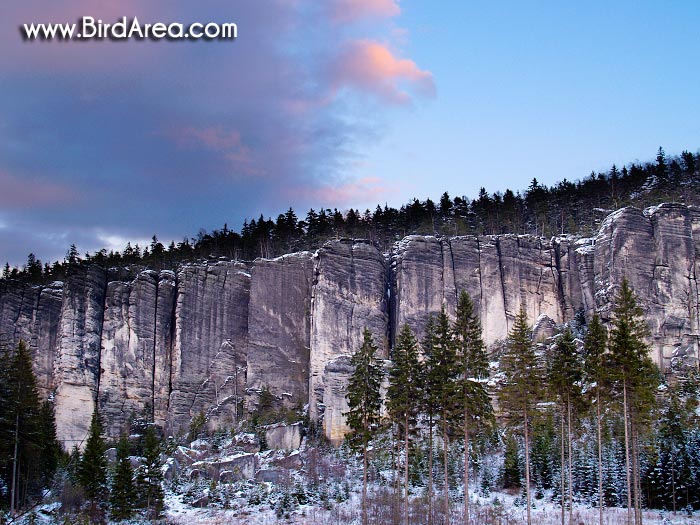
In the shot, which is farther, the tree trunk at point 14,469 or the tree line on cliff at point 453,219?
the tree line on cliff at point 453,219

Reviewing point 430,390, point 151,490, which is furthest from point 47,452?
point 430,390

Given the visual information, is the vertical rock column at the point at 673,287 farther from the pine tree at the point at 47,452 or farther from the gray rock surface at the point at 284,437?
the pine tree at the point at 47,452

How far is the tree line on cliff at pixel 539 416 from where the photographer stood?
49594mm

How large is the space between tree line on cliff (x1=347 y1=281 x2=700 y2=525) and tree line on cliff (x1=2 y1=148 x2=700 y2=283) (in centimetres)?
3557

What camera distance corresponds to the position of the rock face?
8344 centimetres

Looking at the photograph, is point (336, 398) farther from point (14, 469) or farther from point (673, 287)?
point (673, 287)

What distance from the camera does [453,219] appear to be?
106m

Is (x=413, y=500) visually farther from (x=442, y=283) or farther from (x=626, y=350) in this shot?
(x=442, y=283)

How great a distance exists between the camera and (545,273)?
9019 centimetres

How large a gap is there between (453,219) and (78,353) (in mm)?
50121

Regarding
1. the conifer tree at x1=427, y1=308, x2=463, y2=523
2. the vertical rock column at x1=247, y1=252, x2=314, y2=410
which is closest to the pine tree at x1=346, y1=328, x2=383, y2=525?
the conifer tree at x1=427, y1=308, x2=463, y2=523

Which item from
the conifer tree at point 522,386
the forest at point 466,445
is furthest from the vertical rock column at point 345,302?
the conifer tree at point 522,386

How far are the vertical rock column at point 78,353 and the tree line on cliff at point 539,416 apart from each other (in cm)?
3920

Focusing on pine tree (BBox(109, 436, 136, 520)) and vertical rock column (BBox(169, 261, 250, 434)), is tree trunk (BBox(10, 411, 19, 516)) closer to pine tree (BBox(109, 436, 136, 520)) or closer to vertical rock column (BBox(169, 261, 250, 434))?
pine tree (BBox(109, 436, 136, 520))
